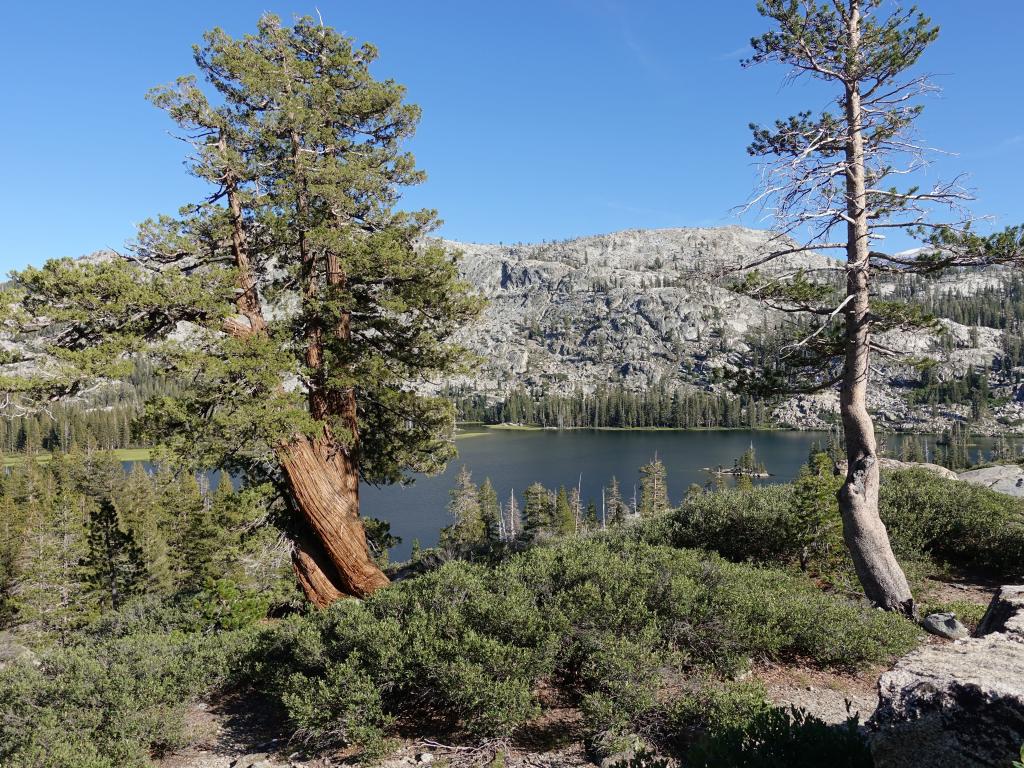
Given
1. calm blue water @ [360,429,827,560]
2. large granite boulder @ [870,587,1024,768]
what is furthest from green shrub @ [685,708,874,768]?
calm blue water @ [360,429,827,560]

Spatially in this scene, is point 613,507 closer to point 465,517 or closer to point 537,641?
point 465,517

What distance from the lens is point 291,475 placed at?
8.98 meters

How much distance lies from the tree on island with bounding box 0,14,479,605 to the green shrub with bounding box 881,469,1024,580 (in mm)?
8962

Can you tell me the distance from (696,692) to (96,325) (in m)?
8.54

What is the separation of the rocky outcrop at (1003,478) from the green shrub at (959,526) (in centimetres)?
484

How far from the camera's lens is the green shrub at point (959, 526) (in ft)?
35.0

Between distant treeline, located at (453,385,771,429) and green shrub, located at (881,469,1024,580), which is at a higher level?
green shrub, located at (881,469,1024,580)

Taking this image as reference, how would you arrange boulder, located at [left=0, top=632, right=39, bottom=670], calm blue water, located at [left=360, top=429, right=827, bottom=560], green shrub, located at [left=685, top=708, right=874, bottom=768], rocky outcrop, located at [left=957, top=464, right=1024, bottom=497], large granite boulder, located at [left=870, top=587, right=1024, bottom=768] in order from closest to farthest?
large granite boulder, located at [left=870, top=587, right=1024, bottom=768] < green shrub, located at [left=685, top=708, right=874, bottom=768] < boulder, located at [left=0, top=632, right=39, bottom=670] < rocky outcrop, located at [left=957, top=464, right=1024, bottom=497] < calm blue water, located at [left=360, top=429, right=827, bottom=560]

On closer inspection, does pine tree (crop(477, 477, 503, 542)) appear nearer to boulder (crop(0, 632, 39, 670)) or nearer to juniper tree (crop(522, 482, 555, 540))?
juniper tree (crop(522, 482, 555, 540))

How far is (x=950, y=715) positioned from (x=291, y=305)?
1011cm

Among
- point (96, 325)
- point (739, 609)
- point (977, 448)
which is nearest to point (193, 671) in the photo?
point (96, 325)

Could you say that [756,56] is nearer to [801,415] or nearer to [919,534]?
[919,534]

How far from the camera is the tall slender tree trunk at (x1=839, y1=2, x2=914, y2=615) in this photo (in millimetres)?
8242

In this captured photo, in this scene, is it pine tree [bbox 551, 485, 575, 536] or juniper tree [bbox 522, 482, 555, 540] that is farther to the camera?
pine tree [bbox 551, 485, 575, 536]
